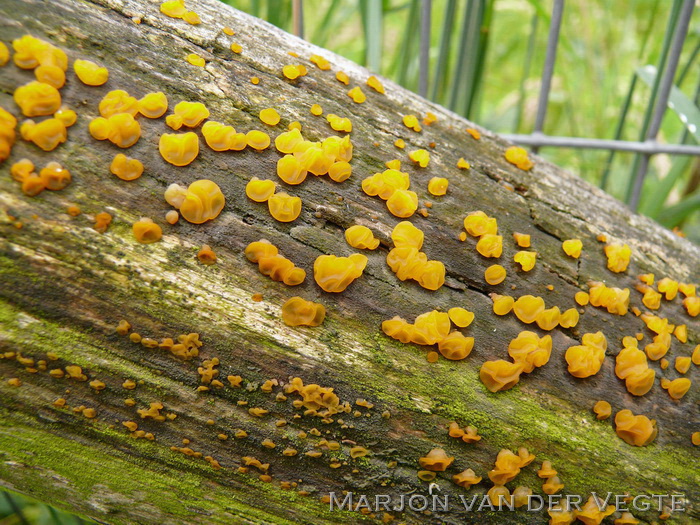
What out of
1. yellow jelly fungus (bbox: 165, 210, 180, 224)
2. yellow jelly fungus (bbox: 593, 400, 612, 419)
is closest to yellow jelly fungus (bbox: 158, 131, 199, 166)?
yellow jelly fungus (bbox: 165, 210, 180, 224)

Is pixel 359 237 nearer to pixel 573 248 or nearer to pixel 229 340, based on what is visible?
pixel 229 340

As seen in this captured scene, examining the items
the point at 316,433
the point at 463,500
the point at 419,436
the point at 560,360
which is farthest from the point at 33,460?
the point at 560,360

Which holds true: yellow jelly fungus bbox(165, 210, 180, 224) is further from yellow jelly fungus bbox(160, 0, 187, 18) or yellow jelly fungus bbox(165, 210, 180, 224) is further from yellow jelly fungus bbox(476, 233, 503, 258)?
yellow jelly fungus bbox(476, 233, 503, 258)

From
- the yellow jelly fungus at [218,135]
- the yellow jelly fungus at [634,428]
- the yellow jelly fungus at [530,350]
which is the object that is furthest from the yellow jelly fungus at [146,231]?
the yellow jelly fungus at [634,428]

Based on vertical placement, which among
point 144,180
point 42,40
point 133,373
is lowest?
point 133,373

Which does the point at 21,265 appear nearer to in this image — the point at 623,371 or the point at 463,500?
the point at 463,500

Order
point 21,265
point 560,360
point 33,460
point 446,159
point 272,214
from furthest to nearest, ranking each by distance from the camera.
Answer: point 446,159
point 560,360
point 272,214
point 33,460
point 21,265

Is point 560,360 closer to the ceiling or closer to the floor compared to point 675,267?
closer to the floor
